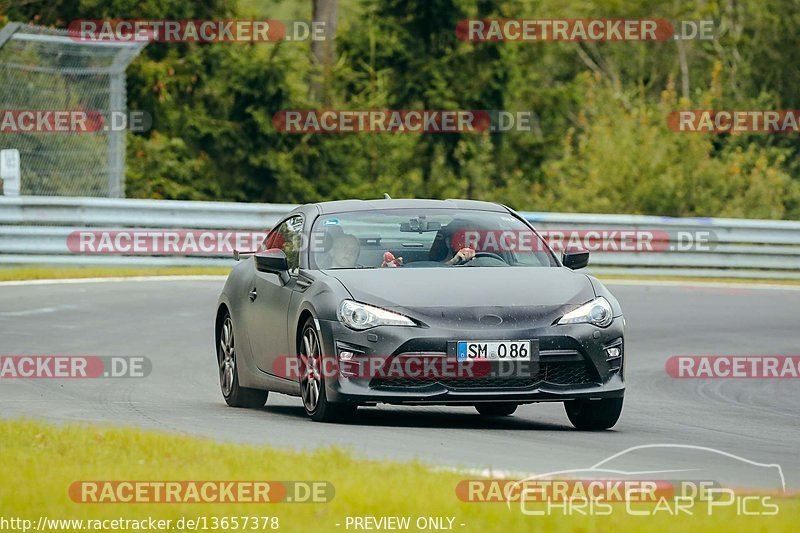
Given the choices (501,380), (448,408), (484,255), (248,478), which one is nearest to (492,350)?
(501,380)

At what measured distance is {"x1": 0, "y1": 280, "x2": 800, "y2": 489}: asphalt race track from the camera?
8.73m

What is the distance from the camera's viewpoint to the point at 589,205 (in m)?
36.2

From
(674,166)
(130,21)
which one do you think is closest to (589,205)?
(674,166)

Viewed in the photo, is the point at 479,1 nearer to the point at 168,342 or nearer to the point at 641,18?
the point at 641,18

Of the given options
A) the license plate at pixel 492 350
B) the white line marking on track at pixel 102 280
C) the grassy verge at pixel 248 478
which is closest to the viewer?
the grassy verge at pixel 248 478

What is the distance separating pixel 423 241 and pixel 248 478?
13.4 ft

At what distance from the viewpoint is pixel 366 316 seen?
9.93 meters

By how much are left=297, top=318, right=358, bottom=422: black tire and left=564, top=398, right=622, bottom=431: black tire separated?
1.41 metres

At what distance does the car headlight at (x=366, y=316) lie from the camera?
32.3ft

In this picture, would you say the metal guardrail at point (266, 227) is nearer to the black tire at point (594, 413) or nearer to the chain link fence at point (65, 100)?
the chain link fence at point (65, 100)

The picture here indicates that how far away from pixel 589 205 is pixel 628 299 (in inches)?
572

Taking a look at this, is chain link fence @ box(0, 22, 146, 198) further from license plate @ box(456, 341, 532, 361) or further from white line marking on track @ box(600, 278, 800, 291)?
license plate @ box(456, 341, 532, 361)

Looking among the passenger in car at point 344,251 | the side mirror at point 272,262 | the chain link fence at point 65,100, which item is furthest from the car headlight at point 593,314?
the chain link fence at point 65,100

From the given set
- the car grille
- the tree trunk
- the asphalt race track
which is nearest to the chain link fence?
the asphalt race track
